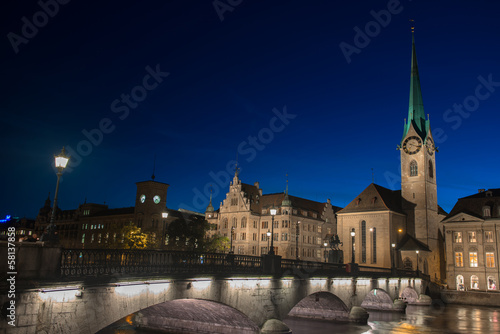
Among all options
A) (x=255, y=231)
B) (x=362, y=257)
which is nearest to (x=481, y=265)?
(x=362, y=257)

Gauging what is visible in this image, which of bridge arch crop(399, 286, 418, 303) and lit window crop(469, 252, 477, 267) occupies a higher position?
lit window crop(469, 252, 477, 267)

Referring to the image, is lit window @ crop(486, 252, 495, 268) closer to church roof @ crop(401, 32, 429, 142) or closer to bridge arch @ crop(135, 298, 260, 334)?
church roof @ crop(401, 32, 429, 142)

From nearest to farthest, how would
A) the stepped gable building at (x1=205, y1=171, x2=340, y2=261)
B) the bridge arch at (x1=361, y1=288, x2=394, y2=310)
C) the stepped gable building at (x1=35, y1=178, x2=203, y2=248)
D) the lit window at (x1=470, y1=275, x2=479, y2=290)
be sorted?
1. the bridge arch at (x1=361, y1=288, x2=394, y2=310)
2. the lit window at (x1=470, y1=275, x2=479, y2=290)
3. the stepped gable building at (x1=205, y1=171, x2=340, y2=261)
4. the stepped gable building at (x1=35, y1=178, x2=203, y2=248)

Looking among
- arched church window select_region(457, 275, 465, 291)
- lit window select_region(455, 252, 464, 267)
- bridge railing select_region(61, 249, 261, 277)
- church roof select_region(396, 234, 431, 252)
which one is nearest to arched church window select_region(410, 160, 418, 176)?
church roof select_region(396, 234, 431, 252)

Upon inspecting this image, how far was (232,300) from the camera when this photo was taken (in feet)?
84.8

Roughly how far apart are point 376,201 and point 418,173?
10.3m

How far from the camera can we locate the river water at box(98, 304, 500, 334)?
3741 centimetres

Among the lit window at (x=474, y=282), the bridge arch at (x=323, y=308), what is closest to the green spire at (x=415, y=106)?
the lit window at (x=474, y=282)

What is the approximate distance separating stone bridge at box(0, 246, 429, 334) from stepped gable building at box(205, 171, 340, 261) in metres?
50.6

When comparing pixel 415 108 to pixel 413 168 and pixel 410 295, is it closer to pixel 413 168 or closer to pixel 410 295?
pixel 413 168

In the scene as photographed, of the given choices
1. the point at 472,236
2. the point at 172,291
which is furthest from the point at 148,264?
the point at 472,236

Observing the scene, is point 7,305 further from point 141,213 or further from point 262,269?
point 141,213

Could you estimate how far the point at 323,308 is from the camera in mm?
43500

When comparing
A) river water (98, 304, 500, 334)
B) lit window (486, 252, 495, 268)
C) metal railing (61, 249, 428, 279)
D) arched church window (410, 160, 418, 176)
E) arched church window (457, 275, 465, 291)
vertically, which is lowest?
river water (98, 304, 500, 334)
